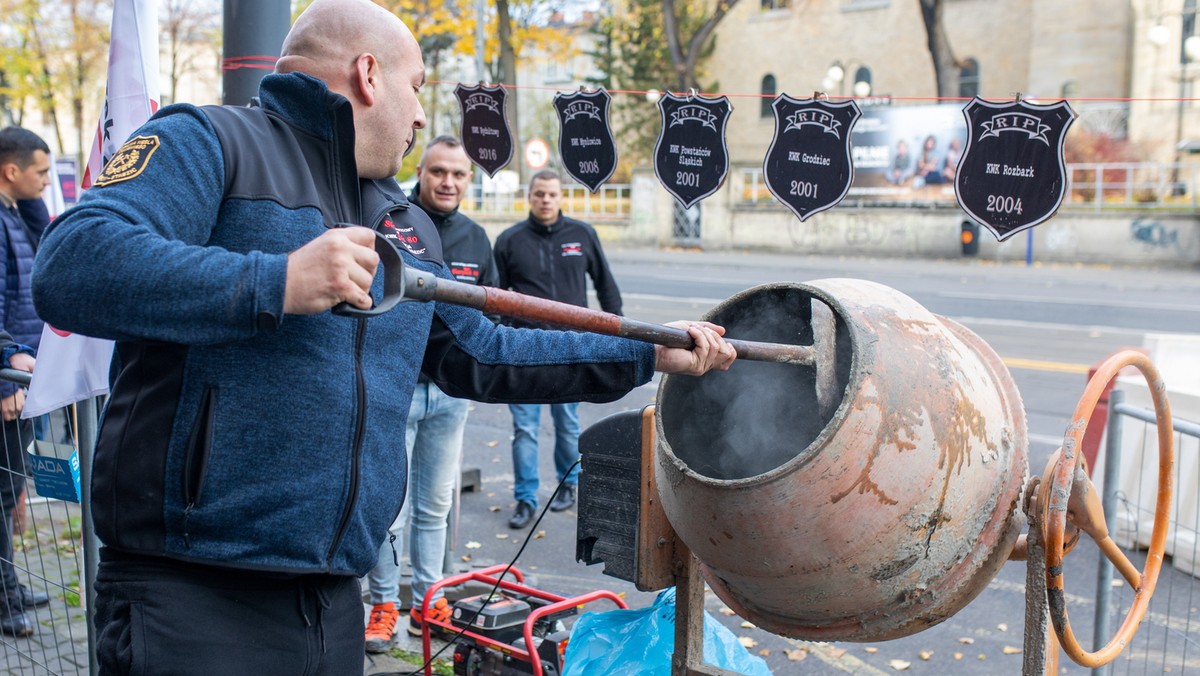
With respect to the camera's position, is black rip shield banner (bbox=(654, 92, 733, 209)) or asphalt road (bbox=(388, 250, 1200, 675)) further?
black rip shield banner (bbox=(654, 92, 733, 209))

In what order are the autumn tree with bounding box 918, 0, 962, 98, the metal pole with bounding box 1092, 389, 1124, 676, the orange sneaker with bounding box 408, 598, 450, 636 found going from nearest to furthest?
the metal pole with bounding box 1092, 389, 1124, 676 < the orange sneaker with bounding box 408, 598, 450, 636 < the autumn tree with bounding box 918, 0, 962, 98

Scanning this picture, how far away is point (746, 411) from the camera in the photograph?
9.21 ft

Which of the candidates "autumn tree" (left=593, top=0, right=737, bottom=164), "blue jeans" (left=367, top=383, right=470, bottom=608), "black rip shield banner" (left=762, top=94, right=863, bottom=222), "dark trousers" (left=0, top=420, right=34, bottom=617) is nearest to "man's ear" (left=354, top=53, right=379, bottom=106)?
"blue jeans" (left=367, top=383, right=470, bottom=608)

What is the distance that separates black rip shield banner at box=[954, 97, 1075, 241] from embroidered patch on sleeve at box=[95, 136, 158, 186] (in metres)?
4.45

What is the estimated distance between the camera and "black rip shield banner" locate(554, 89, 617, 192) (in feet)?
22.6

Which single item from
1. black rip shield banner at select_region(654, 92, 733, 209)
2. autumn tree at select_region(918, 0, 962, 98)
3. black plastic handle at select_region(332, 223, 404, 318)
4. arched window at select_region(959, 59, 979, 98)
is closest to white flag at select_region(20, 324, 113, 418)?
black plastic handle at select_region(332, 223, 404, 318)

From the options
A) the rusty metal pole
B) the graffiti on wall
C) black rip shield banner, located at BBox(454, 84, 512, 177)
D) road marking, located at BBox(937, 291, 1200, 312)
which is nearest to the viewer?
the rusty metal pole

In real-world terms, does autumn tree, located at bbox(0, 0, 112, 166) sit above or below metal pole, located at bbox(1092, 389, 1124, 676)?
above

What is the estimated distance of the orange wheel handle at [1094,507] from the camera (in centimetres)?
239

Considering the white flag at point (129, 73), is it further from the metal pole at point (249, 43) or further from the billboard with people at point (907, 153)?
the billboard with people at point (907, 153)

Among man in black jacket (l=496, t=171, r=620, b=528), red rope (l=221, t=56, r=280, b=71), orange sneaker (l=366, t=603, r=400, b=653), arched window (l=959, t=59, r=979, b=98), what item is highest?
arched window (l=959, t=59, r=979, b=98)

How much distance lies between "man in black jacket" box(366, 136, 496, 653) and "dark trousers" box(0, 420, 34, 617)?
1.50 metres

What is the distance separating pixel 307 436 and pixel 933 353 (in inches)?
57.2

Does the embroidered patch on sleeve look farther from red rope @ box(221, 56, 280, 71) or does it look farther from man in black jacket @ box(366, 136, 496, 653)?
man in black jacket @ box(366, 136, 496, 653)
